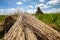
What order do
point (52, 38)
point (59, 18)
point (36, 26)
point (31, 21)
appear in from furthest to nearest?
point (59, 18) < point (31, 21) < point (36, 26) < point (52, 38)

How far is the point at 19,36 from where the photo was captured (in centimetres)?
366

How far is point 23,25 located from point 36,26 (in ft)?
1.17

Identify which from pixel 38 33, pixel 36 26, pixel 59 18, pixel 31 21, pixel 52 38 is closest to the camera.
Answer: pixel 52 38

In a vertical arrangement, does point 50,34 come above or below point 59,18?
above

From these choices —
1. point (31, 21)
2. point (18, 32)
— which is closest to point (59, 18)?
point (31, 21)

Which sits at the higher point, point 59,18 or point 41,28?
point 41,28

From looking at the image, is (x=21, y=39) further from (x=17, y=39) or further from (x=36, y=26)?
(x=36, y=26)

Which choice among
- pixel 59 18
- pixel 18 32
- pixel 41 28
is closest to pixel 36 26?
pixel 41 28

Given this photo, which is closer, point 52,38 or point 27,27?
point 52,38

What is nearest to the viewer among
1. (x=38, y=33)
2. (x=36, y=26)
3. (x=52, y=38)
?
(x=52, y=38)

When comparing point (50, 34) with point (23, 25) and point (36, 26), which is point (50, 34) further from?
point (23, 25)

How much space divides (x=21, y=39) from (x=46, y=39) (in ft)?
1.73

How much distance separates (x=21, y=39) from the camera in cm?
358

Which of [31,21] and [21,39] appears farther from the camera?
[31,21]
